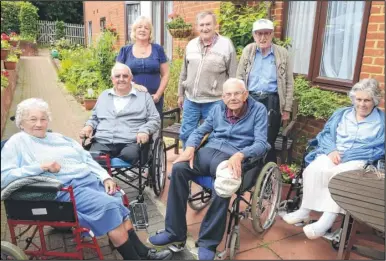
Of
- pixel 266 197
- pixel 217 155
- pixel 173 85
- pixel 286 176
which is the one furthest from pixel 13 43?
pixel 173 85

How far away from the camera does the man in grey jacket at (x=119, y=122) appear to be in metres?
2.60

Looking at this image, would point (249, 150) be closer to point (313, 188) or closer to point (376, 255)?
point (313, 188)

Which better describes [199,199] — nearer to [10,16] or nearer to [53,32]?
[53,32]

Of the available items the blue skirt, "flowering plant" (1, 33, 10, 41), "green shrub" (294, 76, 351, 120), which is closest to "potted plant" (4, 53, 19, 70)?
"flowering plant" (1, 33, 10, 41)

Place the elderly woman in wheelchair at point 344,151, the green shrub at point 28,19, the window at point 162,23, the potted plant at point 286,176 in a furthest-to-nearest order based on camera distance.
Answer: the window at point 162,23 → the potted plant at point 286,176 → the elderly woman in wheelchair at point 344,151 → the green shrub at point 28,19

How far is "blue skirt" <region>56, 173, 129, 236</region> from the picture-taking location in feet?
6.20

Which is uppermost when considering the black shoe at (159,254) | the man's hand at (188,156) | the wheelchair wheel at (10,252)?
the man's hand at (188,156)

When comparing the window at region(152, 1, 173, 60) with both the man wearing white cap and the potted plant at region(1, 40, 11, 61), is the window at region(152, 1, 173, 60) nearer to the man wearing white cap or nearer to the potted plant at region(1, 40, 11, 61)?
the man wearing white cap

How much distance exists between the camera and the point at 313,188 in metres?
2.39

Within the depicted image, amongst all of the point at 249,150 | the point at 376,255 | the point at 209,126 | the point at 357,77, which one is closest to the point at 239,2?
the point at 357,77

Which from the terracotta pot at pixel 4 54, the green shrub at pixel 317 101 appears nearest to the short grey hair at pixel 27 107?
the terracotta pot at pixel 4 54

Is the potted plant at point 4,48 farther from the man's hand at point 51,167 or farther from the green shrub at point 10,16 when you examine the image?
the man's hand at point 51,167

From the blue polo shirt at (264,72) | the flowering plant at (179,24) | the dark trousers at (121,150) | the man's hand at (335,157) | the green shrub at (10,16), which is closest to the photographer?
the green shrub at (10,16)

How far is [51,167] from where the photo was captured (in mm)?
1824
